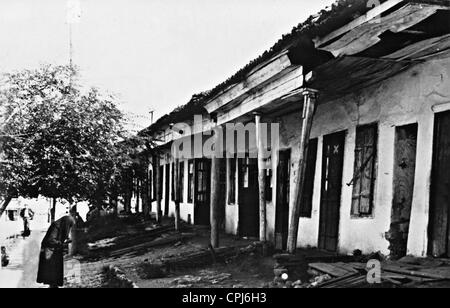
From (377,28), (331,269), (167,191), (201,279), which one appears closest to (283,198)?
(201,279)

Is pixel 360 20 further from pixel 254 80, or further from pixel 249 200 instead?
pixel 249 200

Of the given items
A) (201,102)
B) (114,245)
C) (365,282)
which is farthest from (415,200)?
(114,245)

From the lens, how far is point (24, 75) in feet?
24.7

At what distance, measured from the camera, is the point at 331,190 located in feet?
29.0

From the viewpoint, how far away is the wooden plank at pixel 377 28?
4.81 metres

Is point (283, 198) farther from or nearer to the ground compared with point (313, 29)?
nearer to the ground

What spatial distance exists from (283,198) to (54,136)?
479cm

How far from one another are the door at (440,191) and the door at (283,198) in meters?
4.16

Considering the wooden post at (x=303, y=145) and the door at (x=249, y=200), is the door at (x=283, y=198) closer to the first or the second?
the door at (x=249, y=200)

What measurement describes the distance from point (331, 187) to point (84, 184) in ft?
14.0

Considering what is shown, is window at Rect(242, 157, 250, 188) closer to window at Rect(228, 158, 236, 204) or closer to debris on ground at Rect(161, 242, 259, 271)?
window at Rect(228, 158, 236, 204)

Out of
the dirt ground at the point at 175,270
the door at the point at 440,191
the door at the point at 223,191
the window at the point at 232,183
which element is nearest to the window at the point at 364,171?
the door at the point at 440,191

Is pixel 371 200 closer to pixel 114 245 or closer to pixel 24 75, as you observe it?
pixel 24 75

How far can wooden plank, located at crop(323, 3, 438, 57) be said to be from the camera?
4809mm
